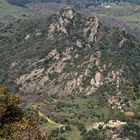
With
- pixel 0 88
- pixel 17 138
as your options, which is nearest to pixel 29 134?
pixel 17 138

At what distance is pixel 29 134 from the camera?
83.3m

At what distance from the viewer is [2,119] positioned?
86625mm

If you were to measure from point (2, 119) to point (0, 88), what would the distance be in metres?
5.07

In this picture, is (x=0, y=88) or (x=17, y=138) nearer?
(x=17, y=138)

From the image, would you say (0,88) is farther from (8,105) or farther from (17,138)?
(17,138)

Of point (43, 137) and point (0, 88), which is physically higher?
point (0, 88)

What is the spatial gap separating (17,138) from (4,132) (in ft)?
9.61

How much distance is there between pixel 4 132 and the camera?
3314 inches

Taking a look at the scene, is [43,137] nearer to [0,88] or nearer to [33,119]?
[33,119]

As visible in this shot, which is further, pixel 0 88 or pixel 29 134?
pixel 0 88

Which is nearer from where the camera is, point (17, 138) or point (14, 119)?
point (17, 138)

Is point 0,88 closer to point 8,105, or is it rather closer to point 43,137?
point 8,105

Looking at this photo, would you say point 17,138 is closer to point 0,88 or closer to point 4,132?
point 4,132

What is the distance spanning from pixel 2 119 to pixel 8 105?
88.2 inches
